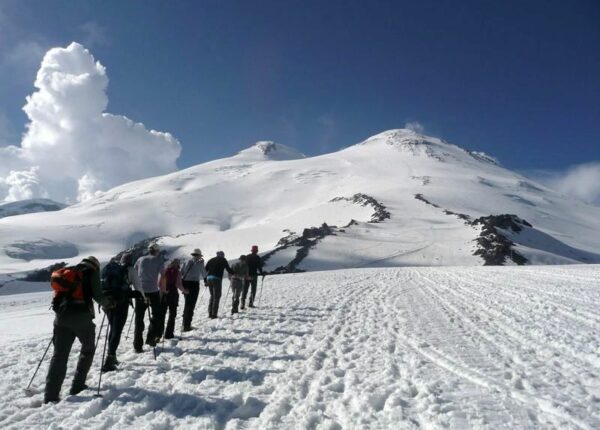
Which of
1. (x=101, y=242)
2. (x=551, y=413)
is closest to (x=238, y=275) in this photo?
(x=551, y=413)

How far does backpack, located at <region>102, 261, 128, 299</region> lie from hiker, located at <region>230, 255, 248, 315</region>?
23.4 feet

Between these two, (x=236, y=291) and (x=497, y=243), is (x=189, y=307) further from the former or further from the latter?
(x=497, y=243)

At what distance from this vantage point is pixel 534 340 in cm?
909

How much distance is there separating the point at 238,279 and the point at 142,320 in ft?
21.1

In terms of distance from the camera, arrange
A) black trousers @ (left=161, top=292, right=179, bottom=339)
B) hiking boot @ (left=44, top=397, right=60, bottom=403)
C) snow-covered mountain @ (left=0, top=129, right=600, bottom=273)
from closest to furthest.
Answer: hiking boot @ (left=44, top=397, right=60, bottom=403) < black trousers @ (left=161, top=292, right=179, bottom=339) < snow-covered mountain @ (left=0, top=129, right=600, bottom=273)

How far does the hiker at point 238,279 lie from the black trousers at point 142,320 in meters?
5.25

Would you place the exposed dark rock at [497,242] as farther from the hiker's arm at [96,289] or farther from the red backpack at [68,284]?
the red backpack at [68,284]

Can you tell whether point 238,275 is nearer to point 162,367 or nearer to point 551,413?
point 162,367

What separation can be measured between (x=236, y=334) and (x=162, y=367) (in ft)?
10.8

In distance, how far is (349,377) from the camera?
23.2 feet

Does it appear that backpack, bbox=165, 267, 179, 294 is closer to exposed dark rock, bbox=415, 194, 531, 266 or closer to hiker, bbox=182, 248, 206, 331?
hiker, bbox=182, 248, 206, 331

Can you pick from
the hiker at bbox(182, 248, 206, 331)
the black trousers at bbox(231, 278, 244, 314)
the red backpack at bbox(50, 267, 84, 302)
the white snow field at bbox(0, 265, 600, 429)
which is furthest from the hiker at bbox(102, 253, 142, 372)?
the black trousers at bbox(231, 278, 244, 314)

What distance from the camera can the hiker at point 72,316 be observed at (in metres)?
6.32

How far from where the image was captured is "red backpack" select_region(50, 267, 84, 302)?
635cm
